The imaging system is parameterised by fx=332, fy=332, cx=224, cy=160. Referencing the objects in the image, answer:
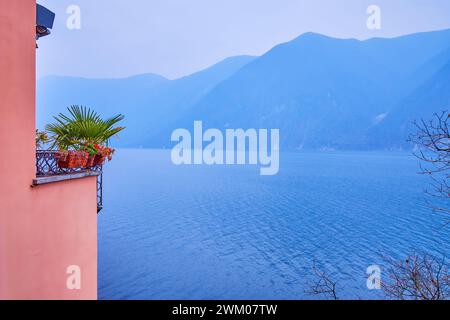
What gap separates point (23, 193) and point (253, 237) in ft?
98.4

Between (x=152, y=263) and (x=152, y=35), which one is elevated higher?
(x=152, y=35)

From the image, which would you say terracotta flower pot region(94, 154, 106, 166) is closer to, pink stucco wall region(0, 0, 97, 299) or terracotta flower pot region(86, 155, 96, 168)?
terracotta flower pot region(86, 155, 96, 168)

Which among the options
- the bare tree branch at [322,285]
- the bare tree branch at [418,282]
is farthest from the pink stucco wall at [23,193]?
the bare tree branch at [418,282]

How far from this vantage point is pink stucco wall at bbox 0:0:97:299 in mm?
3234

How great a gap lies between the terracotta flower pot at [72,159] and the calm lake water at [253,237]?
16049mm

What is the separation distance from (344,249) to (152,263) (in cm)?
1616

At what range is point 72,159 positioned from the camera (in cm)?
478

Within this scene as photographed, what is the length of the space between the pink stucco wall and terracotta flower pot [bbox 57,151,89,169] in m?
0.50

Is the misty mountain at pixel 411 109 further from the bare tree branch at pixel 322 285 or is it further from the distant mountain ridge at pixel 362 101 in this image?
the bare tree branch at pixel 322 285

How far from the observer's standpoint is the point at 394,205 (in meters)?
43.4

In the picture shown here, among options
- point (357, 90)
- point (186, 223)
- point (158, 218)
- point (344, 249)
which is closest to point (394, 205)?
point (344, 249)

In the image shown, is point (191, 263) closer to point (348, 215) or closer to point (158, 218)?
point (158, 218)

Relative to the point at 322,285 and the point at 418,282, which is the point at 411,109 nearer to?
the point at 322,285

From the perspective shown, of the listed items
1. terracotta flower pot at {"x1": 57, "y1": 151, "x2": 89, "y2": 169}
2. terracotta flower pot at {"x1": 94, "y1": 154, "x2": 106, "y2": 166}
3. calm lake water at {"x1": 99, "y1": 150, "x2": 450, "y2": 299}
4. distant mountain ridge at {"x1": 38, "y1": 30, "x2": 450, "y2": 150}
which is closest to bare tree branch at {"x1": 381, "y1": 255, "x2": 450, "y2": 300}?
terracotta flower pot at {"x1": 57, "y1": 151, "x2": 89, "y2": 169}
